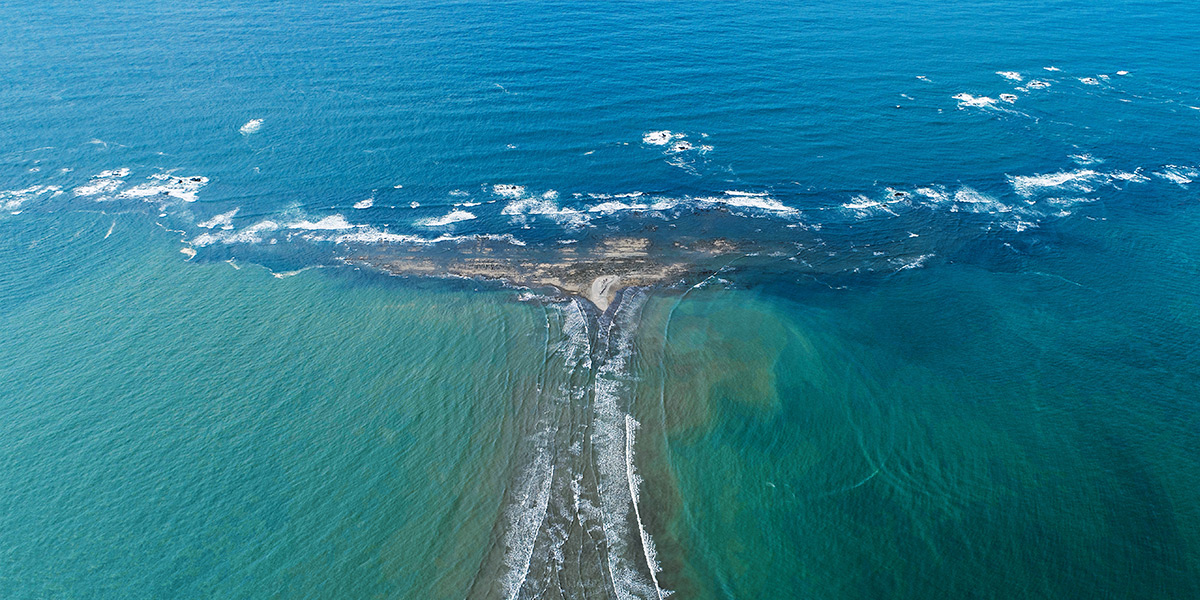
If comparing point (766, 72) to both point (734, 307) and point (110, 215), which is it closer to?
point (734, 307)

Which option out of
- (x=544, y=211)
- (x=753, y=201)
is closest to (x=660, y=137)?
(x=753, y=201)

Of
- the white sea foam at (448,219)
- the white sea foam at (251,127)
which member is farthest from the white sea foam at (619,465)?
the white sea foam at (251,127)

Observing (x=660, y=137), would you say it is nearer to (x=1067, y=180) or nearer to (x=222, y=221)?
(x=1067, y=180)

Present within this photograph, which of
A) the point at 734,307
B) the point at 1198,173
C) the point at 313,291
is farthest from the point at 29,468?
the point at 1198,173

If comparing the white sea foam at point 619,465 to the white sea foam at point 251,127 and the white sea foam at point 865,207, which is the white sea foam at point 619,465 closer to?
the white sea foam at point 865,207

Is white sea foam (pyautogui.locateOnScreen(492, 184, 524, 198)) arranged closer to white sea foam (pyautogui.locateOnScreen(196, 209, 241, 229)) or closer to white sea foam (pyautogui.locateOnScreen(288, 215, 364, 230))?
white sea foam (pyautogui.locateOnScreen(288, 215, 364, 230))

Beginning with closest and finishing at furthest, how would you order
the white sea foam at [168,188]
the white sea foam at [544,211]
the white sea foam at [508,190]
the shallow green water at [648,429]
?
the shallow green water at [648,429] → the white sea foam at [544,211] → the white sea foam at [168,188] → the white sea foam at [508,190]
